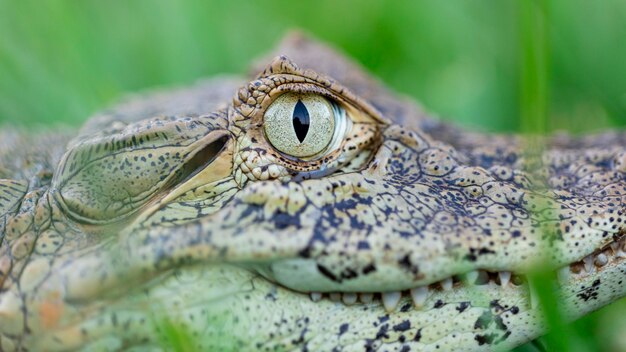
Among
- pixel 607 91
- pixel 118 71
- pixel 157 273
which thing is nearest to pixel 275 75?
pixel 157 273

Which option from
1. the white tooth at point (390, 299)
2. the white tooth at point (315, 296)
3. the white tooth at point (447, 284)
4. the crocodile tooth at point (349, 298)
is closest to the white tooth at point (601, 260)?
the white tooth at point (447, 284)

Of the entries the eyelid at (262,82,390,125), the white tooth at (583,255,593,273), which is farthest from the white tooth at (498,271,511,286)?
the eyelid at (262,82,390,125)

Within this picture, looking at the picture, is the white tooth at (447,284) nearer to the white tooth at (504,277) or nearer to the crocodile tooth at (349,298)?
the white tooth at (504,277)

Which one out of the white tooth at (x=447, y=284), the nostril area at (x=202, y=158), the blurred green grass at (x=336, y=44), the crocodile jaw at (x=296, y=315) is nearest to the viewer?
the crocodile jaw at (x=296, y=315)

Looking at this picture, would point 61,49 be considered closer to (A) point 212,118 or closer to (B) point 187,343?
(A) point 212,118

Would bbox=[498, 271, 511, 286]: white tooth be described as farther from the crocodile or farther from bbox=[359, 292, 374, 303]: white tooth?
bbox=[359, 292, 374, 303]: white tooth

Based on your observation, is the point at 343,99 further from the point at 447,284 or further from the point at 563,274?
the point at 563,274
